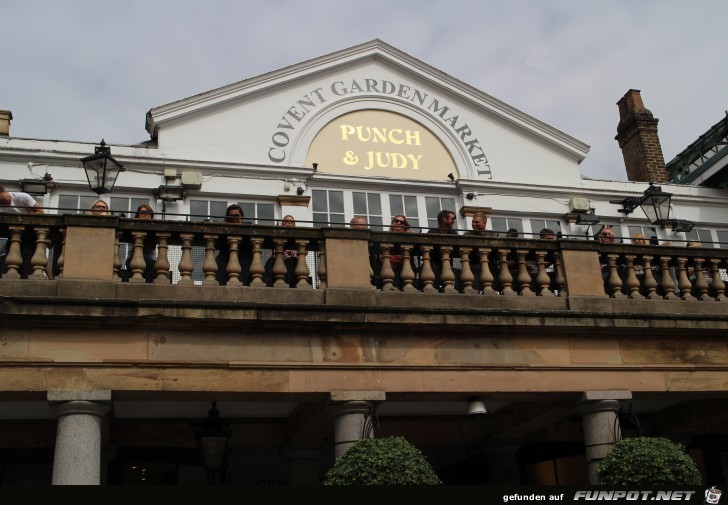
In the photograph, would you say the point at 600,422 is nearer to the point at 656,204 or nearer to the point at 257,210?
the point at 656,204

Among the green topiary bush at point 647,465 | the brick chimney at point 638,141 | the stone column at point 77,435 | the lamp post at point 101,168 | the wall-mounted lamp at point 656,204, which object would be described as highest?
the brick chimney at point 638,141

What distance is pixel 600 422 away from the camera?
33.6 ft

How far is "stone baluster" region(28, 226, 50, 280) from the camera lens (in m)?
9.24

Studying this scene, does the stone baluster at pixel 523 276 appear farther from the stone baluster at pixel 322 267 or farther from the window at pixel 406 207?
the window at pixel 406 207

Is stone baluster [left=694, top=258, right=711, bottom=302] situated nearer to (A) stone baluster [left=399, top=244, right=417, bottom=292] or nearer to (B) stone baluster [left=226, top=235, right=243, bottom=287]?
(A) stone baluster [left=399, top=244, right=417, bottom=292]

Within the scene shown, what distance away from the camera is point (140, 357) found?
29.8 ft

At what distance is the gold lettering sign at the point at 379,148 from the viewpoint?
1673 centimetres

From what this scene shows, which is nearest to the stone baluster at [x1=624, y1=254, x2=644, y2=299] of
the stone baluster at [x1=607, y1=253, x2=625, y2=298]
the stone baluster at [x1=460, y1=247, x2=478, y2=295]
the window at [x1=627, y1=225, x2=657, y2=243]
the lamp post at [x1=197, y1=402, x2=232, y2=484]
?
the stone baluster at [x1=607, y1=253, x2=625, y2=298]

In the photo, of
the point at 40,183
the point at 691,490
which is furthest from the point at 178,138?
the point at 691,490

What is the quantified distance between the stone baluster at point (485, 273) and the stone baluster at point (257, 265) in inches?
110

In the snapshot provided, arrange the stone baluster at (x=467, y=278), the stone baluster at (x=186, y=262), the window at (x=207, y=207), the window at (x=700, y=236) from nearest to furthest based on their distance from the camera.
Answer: the stone baluster at (x=186, y=262)
the stone baluster at (x=467, y=278)
the window at (x=207, y=207)
the window at (x=700, y=236)

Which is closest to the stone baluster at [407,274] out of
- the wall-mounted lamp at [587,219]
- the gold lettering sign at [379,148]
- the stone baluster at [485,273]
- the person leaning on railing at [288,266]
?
the stone baluster at [485,273]

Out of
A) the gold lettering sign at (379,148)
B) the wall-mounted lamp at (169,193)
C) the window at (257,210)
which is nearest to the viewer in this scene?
the wall-mounted lamp at (169,193)

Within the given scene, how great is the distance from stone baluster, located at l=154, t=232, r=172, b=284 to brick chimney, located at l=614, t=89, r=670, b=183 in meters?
14.1
